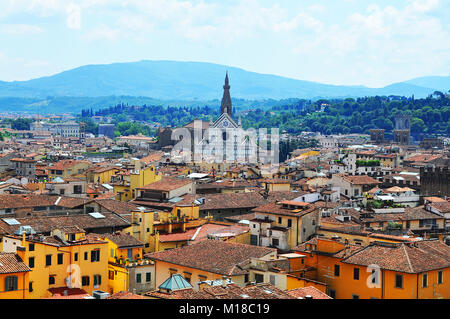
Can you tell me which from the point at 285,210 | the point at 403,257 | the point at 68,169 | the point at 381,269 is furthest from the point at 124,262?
A: the point at 68,169

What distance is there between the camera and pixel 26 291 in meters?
17.6

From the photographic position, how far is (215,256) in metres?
20.8

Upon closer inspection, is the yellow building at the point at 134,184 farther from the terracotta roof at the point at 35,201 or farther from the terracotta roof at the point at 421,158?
the terracotta roof at the point at 421,158

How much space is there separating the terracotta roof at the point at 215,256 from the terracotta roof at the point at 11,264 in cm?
448

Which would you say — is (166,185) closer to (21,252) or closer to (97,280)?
(97,280)

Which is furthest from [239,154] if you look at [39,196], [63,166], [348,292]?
[348,292]

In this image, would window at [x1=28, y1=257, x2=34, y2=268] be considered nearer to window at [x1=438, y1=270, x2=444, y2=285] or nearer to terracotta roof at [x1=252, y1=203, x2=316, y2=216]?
terracotta roof at [x1=252, y1=203, x2=316, y2=216]

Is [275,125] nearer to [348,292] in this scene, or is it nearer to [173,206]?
[173,206]

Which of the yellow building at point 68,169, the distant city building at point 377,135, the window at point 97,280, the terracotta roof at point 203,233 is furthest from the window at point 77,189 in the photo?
the distant city building at point 377,135

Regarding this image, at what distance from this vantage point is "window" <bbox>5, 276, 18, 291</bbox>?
1711cm

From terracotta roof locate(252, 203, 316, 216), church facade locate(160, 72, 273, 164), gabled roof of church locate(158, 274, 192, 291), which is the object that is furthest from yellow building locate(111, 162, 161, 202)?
church facade locate(160, 72, 273, 164)

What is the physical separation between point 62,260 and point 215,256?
4.11 metres

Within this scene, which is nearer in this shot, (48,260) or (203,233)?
(48,260)

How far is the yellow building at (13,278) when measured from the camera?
1699 cm
